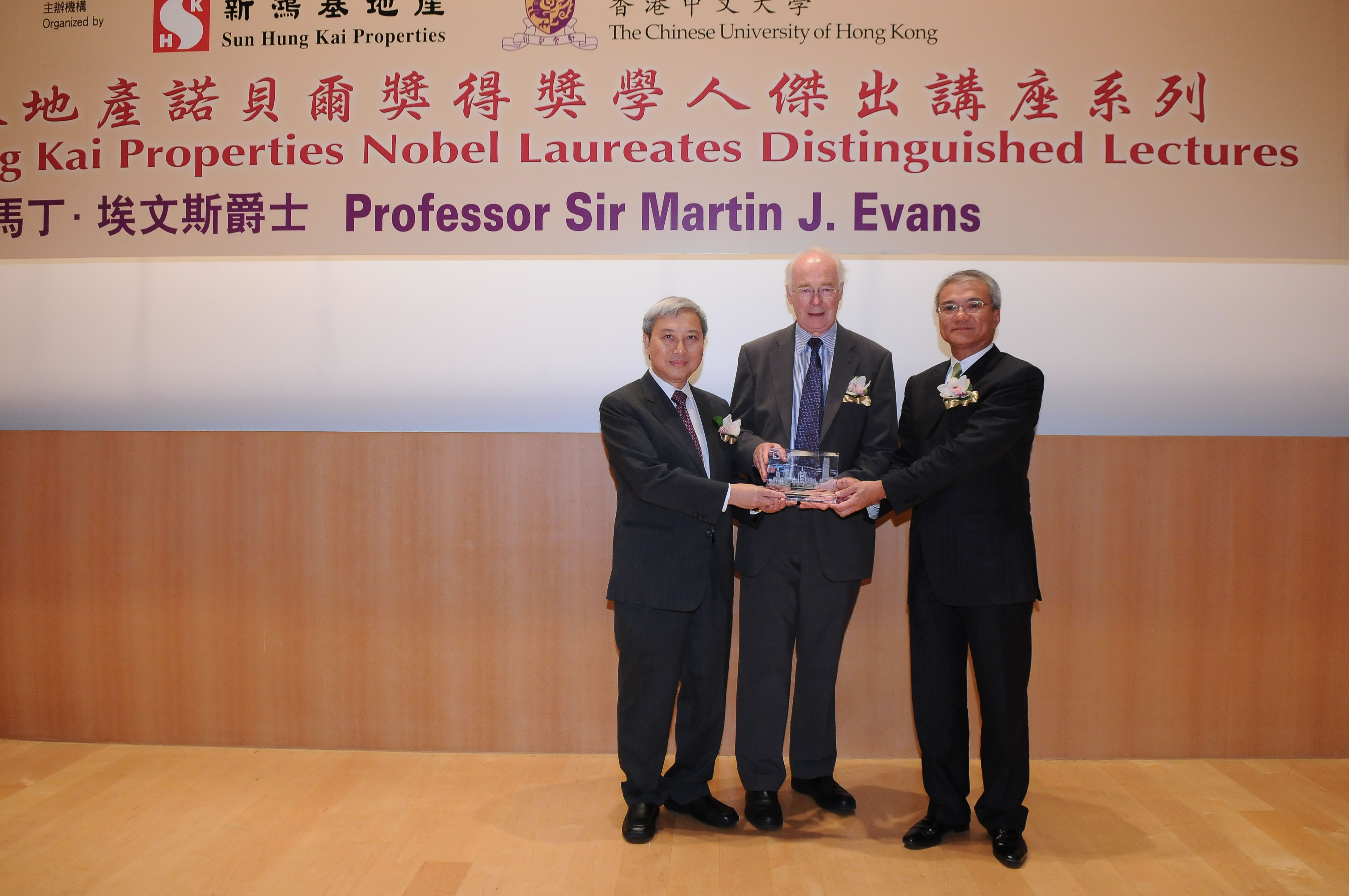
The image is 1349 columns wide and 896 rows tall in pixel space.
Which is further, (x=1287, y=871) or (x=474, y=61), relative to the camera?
(x=474, y=61)

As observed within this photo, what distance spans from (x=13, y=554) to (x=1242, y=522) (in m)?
5.06

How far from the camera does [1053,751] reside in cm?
351

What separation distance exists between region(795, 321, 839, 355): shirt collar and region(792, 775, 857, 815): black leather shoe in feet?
4.77

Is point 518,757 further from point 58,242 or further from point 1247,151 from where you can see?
point 1247,151

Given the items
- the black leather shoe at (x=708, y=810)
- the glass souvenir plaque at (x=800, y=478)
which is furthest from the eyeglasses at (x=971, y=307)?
the black leather shoe at (x=708, y=810)

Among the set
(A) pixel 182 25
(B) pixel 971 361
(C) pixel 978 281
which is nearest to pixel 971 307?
(C) pixel 978 281

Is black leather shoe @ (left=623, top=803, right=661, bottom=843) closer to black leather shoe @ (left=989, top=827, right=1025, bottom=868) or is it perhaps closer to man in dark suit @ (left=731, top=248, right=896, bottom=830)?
man in dark suit @ (left=731, top=248, right=896, bottom=830)

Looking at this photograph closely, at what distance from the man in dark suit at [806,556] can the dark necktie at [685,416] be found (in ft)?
0.50

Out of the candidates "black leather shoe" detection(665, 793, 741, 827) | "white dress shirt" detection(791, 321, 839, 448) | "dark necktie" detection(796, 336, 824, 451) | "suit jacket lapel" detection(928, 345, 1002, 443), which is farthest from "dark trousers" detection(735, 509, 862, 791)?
"suit jacket lapel" detection(928, 345, 1002, 443)

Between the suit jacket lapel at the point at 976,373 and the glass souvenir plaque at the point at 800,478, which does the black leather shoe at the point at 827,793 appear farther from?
the suit jacket lapel at the point at 976,373

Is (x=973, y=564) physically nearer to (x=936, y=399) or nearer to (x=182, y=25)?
(x=936, y=399)

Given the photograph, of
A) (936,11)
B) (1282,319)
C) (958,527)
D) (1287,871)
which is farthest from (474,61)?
(1287,871)

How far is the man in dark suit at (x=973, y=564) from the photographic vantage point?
8.71ft

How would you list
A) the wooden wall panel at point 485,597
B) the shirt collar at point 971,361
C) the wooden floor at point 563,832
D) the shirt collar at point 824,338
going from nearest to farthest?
the wooden floor at point 563,832, the shirt collar at point 971,361, the shirt collar at point 824,338, the wooden wall panel at point 485,597
